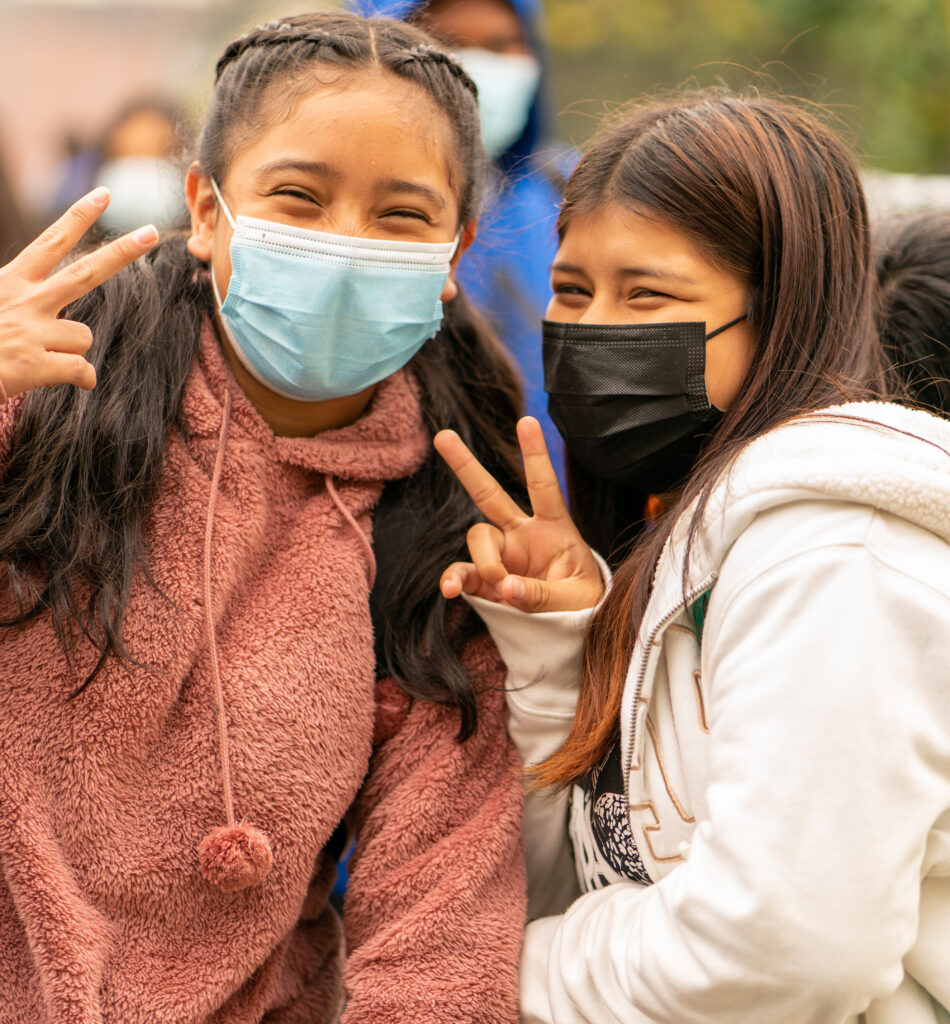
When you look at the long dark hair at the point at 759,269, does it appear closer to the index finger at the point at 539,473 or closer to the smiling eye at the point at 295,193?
the index finger at the point at 539,473

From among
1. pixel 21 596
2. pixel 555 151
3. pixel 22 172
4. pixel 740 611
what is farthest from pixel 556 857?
pixel 22 172

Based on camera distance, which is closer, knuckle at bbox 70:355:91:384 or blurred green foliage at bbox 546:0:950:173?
knuckle at bbox 70:355:91:384

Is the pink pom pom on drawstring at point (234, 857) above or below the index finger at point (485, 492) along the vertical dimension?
below

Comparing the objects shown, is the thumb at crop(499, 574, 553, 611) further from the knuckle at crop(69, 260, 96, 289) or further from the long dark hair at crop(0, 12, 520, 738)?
the knuckle at crop(69, 260, 96, 289)

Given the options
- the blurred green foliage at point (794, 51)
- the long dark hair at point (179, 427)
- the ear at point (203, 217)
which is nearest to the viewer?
the long dark hair at point (179, 427)

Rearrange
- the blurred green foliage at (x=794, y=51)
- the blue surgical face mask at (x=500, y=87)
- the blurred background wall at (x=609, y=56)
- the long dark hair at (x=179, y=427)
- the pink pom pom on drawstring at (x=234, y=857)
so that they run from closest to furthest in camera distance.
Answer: the pink pom pom on drawstring at (x=234, y=857), the long dark hair at (x=179, y=427), the blue surgical face mask at (x=500, y=87), the blurred background wall at (x=609, y=56), the blurred green foliage at (x=794, y=51)

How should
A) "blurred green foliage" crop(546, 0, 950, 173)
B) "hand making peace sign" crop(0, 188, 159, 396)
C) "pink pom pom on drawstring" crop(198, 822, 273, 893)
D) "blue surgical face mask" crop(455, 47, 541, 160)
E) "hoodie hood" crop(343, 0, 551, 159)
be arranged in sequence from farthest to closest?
"blurred green foliage" crop(546, 0, 950, 173) < "hoodie hood" crop(343, 0, 551, 159) < "blue surgical face mask" crop(455, 47, 541, 160) < "pink pom pom on drawstring" crop(198, 822, 273, 893) < "hand making peace sign" crop(0, 188, 159, 396)

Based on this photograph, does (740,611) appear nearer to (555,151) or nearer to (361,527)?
(361,527)

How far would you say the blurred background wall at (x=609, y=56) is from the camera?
5696mm

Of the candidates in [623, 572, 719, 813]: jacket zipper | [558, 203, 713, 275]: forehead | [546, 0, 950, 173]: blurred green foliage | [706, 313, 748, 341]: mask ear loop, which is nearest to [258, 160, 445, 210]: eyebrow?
[558, 203, 713, 275]: forehead

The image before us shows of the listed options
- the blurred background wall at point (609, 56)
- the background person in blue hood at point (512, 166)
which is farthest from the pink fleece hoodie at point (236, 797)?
the blurred background wall at point (609, 56)

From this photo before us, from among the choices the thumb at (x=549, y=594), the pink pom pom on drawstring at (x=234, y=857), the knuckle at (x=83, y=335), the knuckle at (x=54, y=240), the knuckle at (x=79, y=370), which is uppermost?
the knuckle at (x=54, y=240)

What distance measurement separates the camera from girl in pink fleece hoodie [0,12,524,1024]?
157cm

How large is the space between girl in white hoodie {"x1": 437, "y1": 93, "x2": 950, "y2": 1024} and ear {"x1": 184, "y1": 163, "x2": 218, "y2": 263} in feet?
1.74
